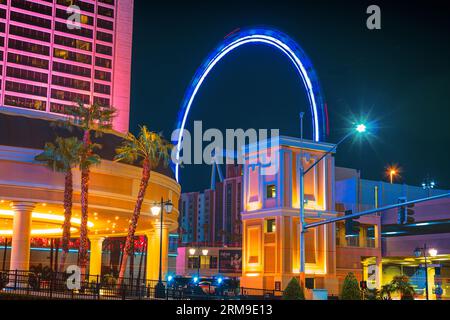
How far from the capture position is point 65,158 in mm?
36500

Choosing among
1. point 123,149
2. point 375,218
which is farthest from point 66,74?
point 123,149

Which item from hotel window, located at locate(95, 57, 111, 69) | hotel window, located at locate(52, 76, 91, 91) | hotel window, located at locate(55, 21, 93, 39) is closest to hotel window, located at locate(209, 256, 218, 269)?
hotel window, located at locate(52, 76, 91, 91)

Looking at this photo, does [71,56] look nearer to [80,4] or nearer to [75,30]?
[75,30]

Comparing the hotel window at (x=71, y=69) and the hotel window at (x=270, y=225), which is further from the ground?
the hotel window at (x=71, y=69)

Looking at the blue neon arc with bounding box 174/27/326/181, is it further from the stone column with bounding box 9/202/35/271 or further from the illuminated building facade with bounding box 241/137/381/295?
the stone column with bounding box 9/202/35/271

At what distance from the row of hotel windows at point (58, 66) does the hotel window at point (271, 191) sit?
76.1m

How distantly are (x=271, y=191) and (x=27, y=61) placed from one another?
77.1m

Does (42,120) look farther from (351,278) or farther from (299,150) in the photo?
(299,150)

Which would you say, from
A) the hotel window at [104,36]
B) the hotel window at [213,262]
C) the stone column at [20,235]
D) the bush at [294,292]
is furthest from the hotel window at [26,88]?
the bush at [294,292]

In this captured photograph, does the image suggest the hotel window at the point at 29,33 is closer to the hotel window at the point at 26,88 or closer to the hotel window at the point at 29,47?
the hotel window at the point at 29,47

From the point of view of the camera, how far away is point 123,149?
40.5 metres

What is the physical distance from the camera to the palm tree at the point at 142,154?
40906mm

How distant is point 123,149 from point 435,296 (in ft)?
174

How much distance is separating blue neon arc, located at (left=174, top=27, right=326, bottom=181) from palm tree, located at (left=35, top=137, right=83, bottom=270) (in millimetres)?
33193
